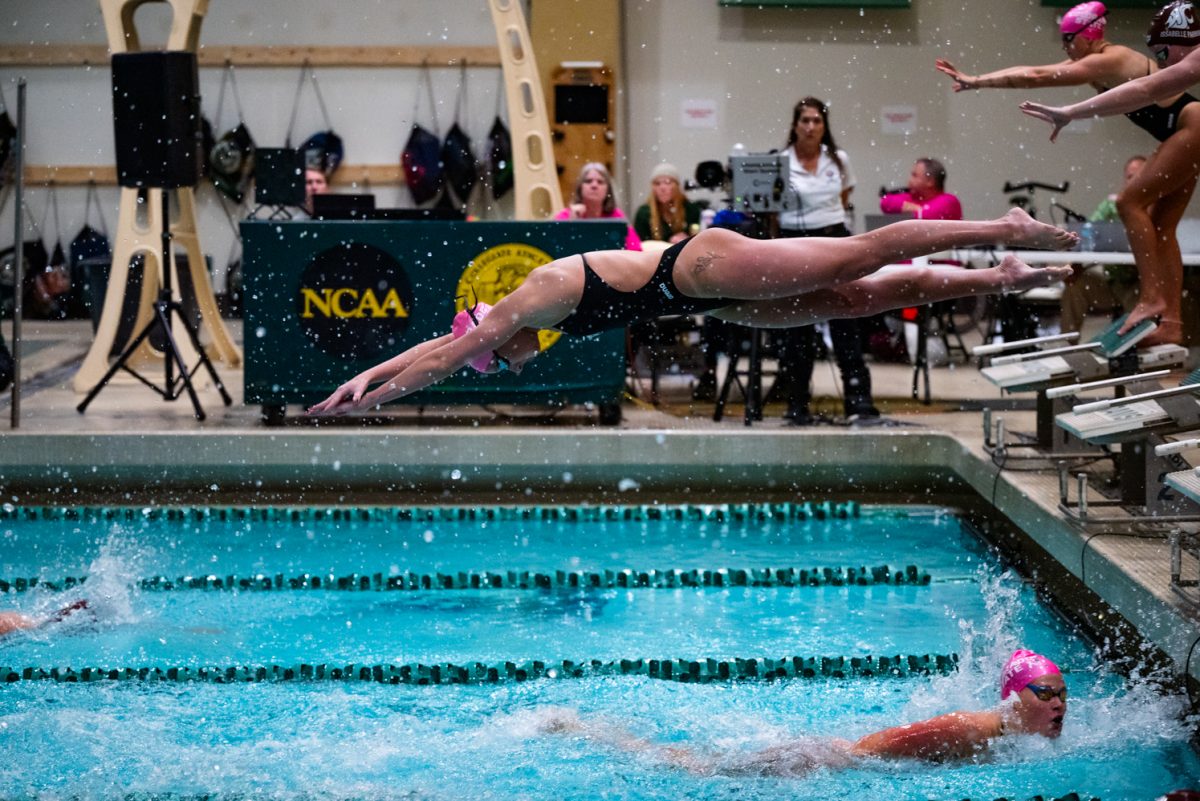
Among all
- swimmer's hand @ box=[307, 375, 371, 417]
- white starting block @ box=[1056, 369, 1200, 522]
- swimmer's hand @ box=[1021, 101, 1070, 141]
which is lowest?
white starting block @ box=[1056, 369, 1200, 522]

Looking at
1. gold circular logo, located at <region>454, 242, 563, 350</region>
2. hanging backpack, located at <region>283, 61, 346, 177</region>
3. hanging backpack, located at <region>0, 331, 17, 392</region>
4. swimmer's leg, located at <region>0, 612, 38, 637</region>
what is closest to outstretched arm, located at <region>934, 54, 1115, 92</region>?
gold circular logo, located at <region>454, 242, 563, 350</region>

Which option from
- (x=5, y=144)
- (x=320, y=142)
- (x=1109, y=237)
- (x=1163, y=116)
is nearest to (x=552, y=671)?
(x=1163, y=116)

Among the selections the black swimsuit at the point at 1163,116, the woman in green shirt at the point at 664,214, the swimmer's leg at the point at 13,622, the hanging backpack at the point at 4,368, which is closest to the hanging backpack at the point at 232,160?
the hanging backpack at the point at 4,368

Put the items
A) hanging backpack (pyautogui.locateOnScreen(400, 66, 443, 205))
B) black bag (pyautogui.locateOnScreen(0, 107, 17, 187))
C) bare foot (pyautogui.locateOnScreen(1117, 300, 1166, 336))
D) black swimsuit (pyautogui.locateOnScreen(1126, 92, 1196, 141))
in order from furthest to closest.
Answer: hanging backpack (pyautogui.locateOnScreen(400, 66, 443, 205)) < black bag (pyautogui.locateOnScreen(0, 107, 17, 187)) < bare foot (pyautogui.locateOnScreen(1117, 300, 1166, 336)) < black swimsuit (pyautogui.locateOnScreen(1126, 92, 1196, 141))

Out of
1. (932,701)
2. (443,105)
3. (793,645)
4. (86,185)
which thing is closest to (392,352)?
(793,645)

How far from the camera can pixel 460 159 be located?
11828mm

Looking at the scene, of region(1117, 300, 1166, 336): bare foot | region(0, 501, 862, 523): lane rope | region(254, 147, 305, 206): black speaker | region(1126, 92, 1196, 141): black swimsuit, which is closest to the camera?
region(1126, 92, 1196, 141): black swimsuit

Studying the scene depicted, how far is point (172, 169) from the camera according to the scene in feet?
Answer: 24.0

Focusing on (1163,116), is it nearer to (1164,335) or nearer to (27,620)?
(1164,335)

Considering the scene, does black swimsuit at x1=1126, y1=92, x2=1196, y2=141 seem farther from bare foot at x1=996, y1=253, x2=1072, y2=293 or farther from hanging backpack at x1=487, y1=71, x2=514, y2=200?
hanging backpack at x1=487, y1=71, x2=514, y2=200

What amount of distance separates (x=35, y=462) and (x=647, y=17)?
6756 mm

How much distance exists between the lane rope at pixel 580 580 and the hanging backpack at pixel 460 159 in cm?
647

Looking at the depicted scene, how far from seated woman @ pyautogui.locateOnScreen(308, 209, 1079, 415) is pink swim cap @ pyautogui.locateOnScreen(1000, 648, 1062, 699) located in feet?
3.35

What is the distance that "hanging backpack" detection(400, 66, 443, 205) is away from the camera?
1180 centimetres
